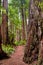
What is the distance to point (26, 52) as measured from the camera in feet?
34.5

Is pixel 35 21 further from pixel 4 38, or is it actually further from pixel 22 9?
pixel 22 9

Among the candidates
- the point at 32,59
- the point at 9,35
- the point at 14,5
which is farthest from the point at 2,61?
the point at 14,5

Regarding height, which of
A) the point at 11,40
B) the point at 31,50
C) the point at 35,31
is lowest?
the point at 11,40

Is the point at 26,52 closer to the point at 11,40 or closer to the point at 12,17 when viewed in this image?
the point at 11,40

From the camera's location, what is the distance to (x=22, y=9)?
31.8 meters

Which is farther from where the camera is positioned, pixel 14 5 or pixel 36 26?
pixel 14 5

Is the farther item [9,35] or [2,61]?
[9,35]

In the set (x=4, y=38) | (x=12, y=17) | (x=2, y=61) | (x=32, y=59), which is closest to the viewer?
(x=32, y=59)

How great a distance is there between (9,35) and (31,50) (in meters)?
10.9

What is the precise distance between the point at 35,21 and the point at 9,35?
36.7 ft

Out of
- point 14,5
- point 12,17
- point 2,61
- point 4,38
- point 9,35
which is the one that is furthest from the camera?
point 14,5

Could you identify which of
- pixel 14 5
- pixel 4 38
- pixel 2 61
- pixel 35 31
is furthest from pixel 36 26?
pixel 14 5

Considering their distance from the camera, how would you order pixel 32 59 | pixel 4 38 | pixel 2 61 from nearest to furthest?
pixel 32 59, pixel 2 61, pixel 4 38

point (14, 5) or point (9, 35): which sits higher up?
point (14, 5)
